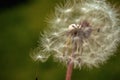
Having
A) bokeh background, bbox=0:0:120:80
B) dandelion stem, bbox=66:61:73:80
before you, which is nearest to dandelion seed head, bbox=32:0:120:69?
dandelion stem, bbox=66:61:73:80

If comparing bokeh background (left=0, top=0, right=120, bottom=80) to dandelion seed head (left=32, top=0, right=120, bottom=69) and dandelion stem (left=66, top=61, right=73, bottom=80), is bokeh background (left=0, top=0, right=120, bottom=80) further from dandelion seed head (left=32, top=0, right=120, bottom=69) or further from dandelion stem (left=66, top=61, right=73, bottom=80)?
dandelion stem (left=66, top=61, right=73, bottom=80)

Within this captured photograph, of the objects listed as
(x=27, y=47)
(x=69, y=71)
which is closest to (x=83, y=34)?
(x=69, y=71)

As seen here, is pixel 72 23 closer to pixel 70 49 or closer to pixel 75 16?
pixel 75 16

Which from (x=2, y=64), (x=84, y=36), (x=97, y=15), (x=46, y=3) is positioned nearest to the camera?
(x=84, y=36)

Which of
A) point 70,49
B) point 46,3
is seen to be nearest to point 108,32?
point 70,49

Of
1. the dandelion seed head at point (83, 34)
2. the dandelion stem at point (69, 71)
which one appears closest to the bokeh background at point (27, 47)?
the dandelion seed head at point (83, 34)

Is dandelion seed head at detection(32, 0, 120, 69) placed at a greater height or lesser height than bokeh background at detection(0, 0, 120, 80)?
lesser
